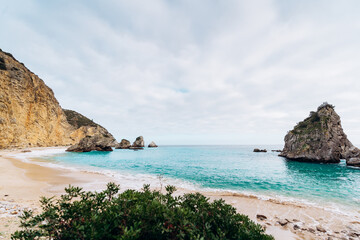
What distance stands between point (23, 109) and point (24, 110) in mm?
649

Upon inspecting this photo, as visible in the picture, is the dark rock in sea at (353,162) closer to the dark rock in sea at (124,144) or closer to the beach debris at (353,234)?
the beach debris at (353,234)

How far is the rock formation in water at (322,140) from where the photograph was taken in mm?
39719

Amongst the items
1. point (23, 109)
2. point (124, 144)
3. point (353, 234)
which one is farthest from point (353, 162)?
point (124, 144)

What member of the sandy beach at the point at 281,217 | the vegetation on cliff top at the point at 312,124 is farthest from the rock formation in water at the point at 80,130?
the vegetation on cliff top at the point at 312,124

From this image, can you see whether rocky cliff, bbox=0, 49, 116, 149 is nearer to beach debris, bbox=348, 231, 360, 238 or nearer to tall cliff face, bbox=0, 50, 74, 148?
tall cliff face, bbox=0, 50, 74, 148

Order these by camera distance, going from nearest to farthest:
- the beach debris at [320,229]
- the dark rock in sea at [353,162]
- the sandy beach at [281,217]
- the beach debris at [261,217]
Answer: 1. the sandy beach at [281,217]
2. the beach debris at [320,229]
3. the beach debris at [261,217]
4. the dark rock in sea at [353,162]

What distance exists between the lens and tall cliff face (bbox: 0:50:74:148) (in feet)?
141

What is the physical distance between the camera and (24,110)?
48969mm

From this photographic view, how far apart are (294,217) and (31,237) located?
12.6m

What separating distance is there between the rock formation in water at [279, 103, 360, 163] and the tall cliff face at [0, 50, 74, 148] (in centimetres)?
8499

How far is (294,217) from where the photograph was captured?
929cm

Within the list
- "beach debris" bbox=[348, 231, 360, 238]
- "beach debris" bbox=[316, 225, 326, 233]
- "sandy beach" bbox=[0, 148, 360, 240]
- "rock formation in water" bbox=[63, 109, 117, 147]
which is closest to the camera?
"sandy beach" bbox=[0, 148, 360, 240]

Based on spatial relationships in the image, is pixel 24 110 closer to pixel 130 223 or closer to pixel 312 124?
pixel 130 223

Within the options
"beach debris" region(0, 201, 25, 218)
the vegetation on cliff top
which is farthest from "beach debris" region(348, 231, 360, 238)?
the vegetation on cliff top
